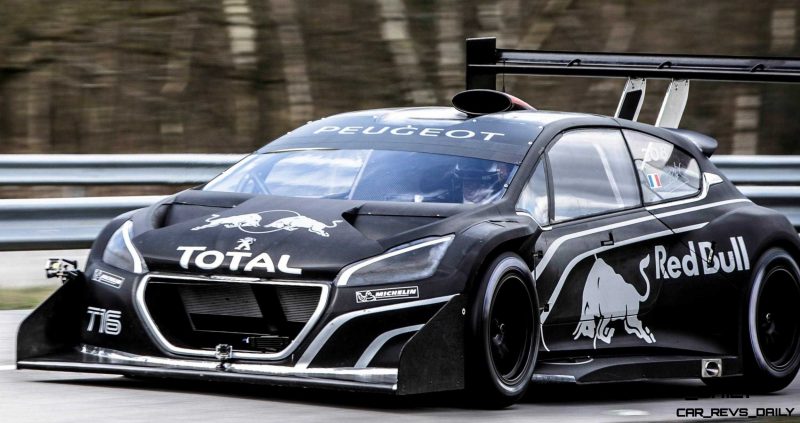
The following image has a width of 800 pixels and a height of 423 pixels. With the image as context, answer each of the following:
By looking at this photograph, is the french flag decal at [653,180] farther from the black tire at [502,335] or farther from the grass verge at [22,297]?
the grass verge at [22,297]

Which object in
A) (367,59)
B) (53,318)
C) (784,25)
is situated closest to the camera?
(53,318)

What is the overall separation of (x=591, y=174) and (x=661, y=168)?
690mm

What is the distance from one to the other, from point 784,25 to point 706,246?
17.6 m

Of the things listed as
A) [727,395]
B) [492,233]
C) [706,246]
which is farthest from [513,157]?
[727,395]

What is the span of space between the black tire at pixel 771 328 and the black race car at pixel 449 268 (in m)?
0.01

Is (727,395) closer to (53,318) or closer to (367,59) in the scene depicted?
(53,318)

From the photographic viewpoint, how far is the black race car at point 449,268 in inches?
206

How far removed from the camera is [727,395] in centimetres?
684

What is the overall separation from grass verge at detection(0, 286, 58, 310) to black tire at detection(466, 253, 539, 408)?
398cm

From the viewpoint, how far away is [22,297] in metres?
9.03

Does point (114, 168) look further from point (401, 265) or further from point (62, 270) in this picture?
point (401, 265)

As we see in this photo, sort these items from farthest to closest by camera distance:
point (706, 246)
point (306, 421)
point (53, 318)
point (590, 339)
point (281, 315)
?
point (706, 246) → point (590, 339) → point (53, 318) → point (281, 315) → point (306, 421)

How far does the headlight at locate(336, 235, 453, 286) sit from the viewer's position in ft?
17.2

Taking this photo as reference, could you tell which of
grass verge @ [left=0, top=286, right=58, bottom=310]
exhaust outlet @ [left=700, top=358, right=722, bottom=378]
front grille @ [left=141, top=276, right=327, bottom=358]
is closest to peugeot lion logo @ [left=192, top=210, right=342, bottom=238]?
front grille @ [left=141, top=276, right=327, bottom=358]
